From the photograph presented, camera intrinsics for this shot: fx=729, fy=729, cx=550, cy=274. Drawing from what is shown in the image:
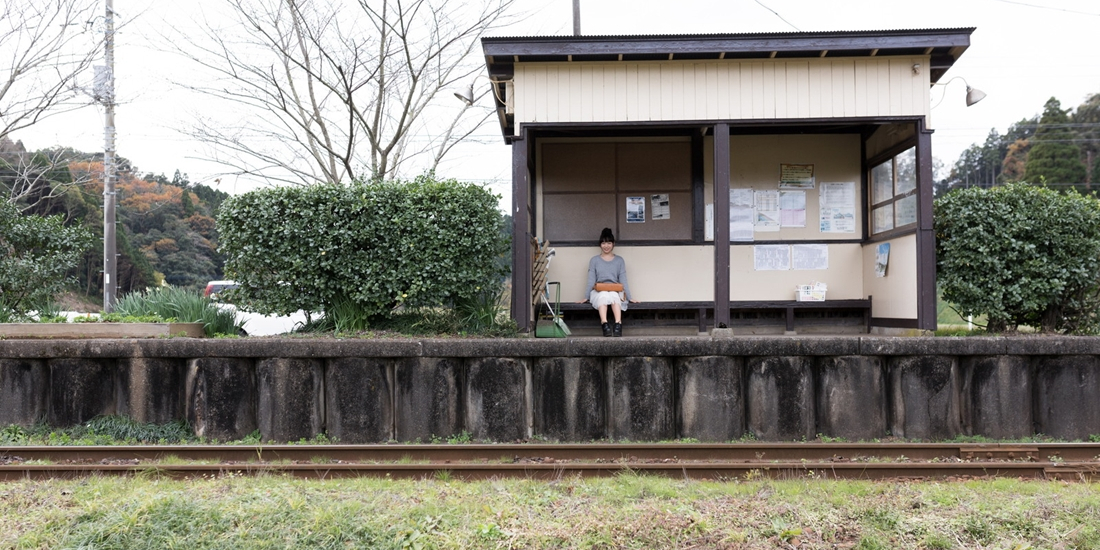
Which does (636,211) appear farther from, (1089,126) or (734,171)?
(1089,126)

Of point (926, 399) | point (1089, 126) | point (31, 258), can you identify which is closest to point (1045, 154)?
point (1089, 126)

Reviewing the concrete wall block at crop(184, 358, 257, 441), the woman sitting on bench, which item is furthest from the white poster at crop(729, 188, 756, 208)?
the concrete wall block at crop(184, 358, 257, 441)

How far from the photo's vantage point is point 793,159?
1141 centimetres

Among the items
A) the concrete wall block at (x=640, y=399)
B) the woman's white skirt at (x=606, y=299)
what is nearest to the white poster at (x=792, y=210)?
the woman's white skirt at (x=606, y=299)

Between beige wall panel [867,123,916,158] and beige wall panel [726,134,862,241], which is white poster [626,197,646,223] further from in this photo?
beige wall panel [867,123,916,158]

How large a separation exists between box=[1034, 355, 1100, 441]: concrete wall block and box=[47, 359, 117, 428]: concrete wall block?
32.6 ft

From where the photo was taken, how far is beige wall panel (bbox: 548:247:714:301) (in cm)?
1118

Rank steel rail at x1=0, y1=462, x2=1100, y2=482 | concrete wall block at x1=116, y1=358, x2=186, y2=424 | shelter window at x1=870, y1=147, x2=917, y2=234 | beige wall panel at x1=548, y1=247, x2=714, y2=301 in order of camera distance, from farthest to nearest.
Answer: beige wall panel at x1=548, y1=247, x2=714, y2=301 → shelter window at x1=870, y1=147, x2=917, y2=234 → concrete wall block at x1=116, y1=358, x2=186, y2=424 → steel rail at x1=0, y1=462, x2=1100, y2=482

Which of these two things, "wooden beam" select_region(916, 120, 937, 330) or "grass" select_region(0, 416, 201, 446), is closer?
"grass" select_region(0, 416, 201, 446)

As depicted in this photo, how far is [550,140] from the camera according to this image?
11500mm

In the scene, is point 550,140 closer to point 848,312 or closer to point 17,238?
point 848,312

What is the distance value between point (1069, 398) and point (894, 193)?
12.1 feet

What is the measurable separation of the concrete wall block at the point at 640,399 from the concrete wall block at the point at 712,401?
0.55 ft

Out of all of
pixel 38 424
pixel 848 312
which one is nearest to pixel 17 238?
pixel 38 424
